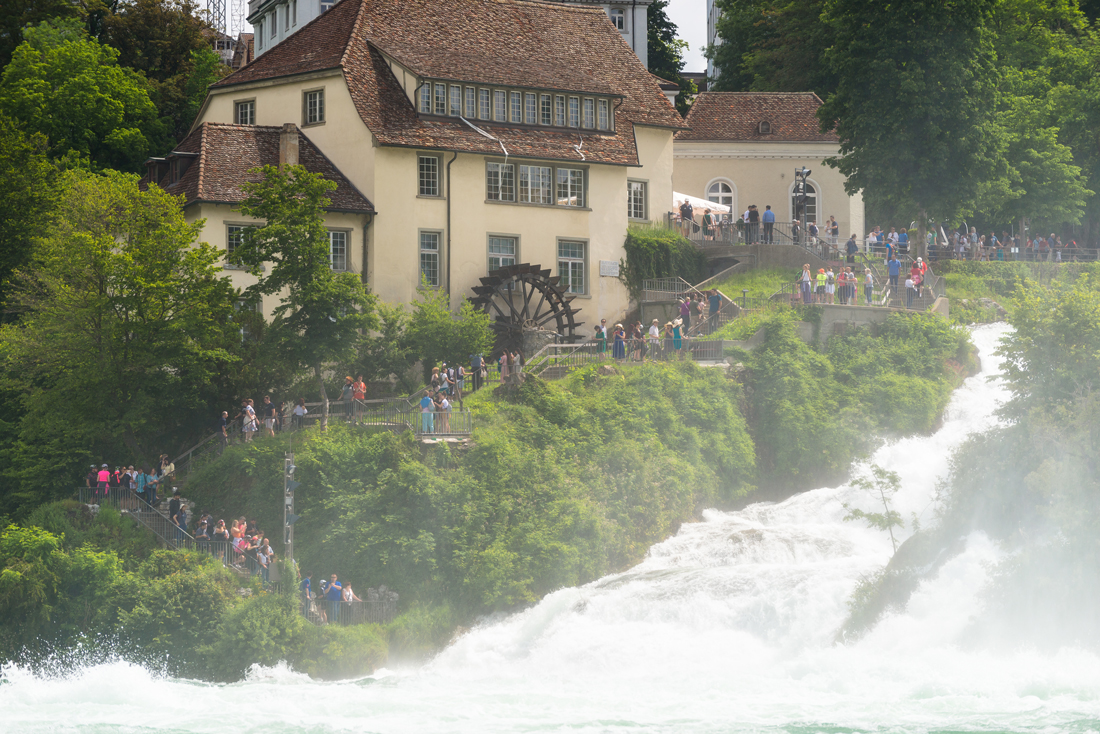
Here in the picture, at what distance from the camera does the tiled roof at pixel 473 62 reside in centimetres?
5066

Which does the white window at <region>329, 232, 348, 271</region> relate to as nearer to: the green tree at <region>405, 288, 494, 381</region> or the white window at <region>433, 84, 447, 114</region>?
the green tree at <region>405, 288, 494, 381</region>

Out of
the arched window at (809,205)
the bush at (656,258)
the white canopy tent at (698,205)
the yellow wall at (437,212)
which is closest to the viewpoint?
the yellow wall at (437,212)

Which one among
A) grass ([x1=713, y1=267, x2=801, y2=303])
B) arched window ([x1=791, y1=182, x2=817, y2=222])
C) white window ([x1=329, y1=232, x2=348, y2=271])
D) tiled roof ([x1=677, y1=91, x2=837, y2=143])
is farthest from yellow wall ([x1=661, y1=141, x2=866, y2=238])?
white window ([x1=329, y1=232, x2=348, y2=271])

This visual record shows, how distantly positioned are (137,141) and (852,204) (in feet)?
97.8

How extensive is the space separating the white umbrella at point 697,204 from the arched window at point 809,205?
182 inches

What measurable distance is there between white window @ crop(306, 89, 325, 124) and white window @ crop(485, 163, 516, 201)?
6079 mm

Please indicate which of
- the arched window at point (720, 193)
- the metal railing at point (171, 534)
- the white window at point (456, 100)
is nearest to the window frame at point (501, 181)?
the white window at point (456, 100)

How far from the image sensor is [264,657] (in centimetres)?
3512

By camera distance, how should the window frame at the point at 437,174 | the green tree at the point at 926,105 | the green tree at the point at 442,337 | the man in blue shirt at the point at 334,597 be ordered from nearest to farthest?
the man in blue shirt at the point at 334,597, the green tree at the point at 442,337, the window frame at the point at 437,174, the green tree at the point at 926,105

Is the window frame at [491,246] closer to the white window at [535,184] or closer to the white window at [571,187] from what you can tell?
the white window at [535,184]

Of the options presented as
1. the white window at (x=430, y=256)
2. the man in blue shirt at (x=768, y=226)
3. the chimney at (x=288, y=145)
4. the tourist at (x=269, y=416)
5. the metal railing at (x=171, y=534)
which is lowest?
the metal railing at (x=171, y=534)

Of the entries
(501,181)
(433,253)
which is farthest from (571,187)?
(433,253)

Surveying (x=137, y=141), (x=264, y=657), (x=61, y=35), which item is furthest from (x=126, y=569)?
(x=61, y=35)

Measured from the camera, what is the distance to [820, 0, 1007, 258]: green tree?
178 feet
